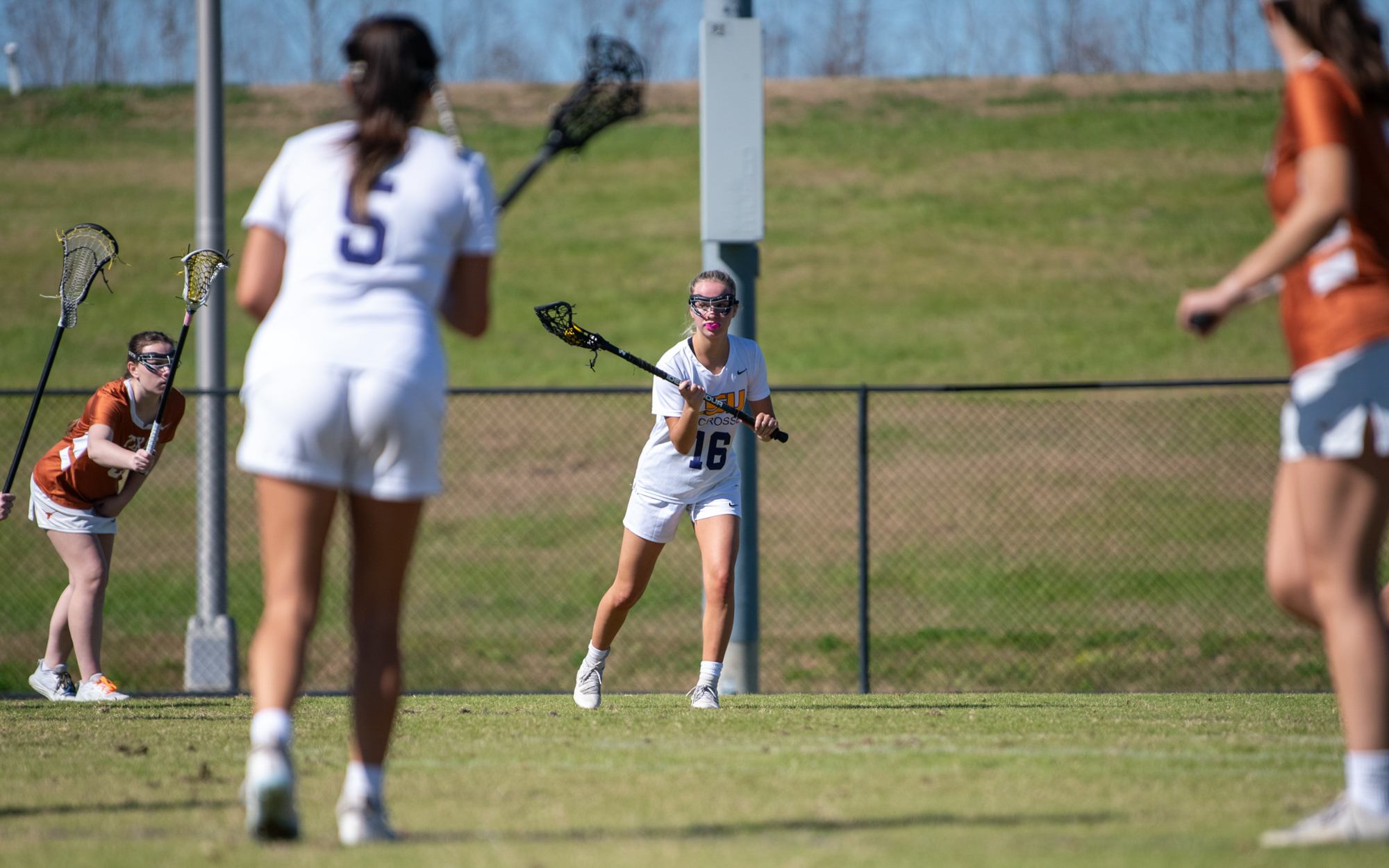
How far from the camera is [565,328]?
735 centimetres

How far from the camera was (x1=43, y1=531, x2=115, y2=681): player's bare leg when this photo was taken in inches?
298

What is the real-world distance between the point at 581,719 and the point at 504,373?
18.4 m

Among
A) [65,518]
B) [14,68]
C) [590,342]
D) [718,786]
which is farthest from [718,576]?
[14,68]

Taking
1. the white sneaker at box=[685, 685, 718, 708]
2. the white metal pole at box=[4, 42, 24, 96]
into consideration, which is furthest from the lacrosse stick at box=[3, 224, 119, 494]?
the white metal pole at box=[4, 42, 24, 96]

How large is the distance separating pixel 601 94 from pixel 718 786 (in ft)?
8.06

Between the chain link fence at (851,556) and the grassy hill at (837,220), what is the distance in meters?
2.74

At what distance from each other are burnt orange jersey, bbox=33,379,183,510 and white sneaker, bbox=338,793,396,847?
4.71 metres

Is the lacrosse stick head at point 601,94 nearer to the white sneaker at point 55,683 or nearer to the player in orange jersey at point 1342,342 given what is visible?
the player in orange jersey at point 1342,342

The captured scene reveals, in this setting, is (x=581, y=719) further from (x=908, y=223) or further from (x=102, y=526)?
(x=908, y=223)

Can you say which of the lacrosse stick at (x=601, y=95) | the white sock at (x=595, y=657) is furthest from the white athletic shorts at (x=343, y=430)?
the white sock at (x=595, y=657)

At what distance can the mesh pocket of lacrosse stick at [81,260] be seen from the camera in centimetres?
711

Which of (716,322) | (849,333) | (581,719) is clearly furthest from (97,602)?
(849,333)

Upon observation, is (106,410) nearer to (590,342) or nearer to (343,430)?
(590,342)

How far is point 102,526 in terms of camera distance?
7684 mm
